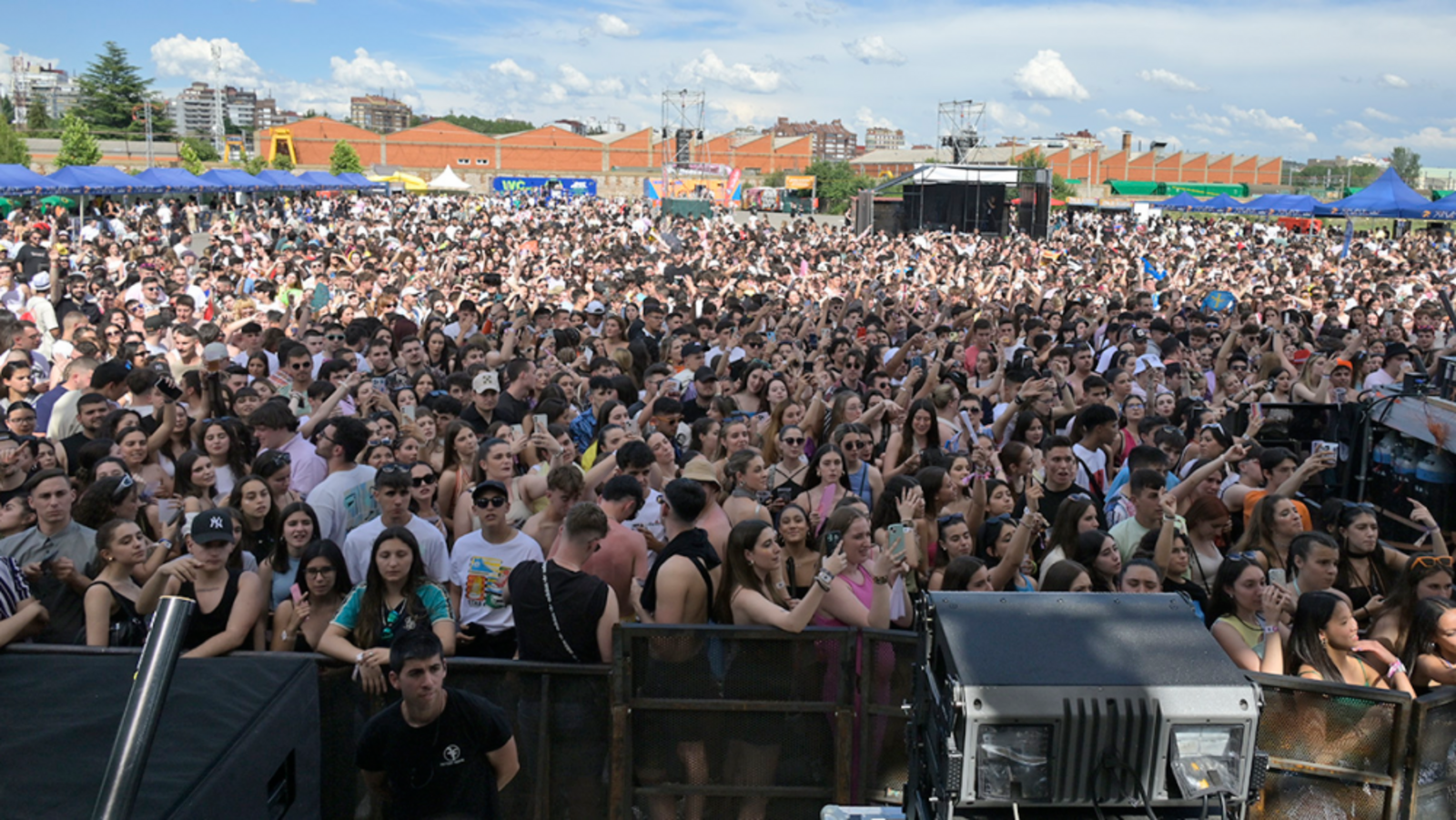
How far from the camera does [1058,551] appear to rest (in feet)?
17.1

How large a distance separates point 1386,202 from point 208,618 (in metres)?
27.9

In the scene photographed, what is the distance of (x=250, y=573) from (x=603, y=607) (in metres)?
1.50

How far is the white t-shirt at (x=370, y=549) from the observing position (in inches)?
191

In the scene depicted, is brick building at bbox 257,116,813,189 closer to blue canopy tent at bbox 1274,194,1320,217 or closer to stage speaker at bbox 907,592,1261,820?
blue canopy tent at bbox 1274,194,1320,217

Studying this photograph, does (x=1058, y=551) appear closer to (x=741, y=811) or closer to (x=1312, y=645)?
(x=1312, y=645)

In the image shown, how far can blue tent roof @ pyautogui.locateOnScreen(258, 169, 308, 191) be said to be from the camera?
139ft

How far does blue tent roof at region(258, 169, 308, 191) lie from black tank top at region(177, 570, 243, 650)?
41102 mm

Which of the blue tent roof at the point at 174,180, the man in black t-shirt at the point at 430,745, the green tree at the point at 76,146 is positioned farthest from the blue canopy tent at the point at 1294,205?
the green tree at the point at 76,146

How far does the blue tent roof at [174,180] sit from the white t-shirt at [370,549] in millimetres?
31586

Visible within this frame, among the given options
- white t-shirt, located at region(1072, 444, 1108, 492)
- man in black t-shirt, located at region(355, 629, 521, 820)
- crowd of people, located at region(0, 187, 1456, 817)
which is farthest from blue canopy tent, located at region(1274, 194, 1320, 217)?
A: man in black t-shirt, located at region(355, 629, 521, 820)

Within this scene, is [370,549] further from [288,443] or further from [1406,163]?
[1406,163]

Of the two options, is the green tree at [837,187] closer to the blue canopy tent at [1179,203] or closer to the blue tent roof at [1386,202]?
the blue canopy tent at [1179,203]

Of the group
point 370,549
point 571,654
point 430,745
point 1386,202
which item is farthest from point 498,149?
point 430,745

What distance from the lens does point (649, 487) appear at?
5992 millimetres
